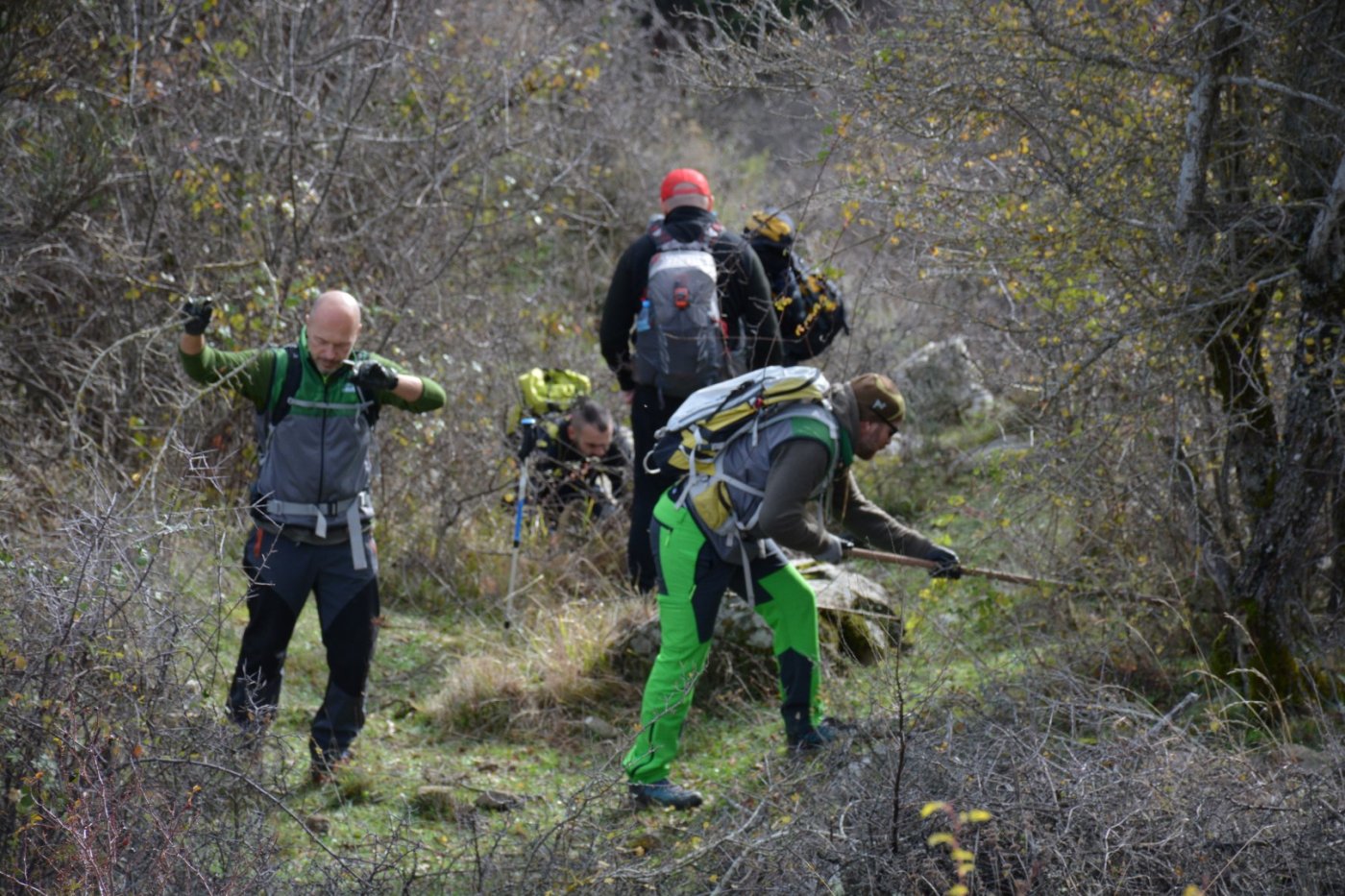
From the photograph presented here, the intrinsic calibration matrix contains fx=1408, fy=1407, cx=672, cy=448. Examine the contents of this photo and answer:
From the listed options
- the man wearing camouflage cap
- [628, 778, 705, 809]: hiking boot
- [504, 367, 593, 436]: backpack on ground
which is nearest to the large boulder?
[504, 367, 593, 436]: backpack on ground

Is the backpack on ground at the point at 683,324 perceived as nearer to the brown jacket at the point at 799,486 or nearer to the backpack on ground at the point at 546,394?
the brown jacket at the point at 799,486

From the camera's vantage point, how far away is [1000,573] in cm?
588

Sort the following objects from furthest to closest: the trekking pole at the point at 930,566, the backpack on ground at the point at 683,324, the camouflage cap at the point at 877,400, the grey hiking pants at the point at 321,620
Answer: the backpack on ground at the point at 683,324, the trekking pole at the point at 930,566, the grey hiking pants at the point at 321,620, the camouflage cap at the point at 877,400

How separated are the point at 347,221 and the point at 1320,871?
24.4 feet

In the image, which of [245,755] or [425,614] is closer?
[245,755]

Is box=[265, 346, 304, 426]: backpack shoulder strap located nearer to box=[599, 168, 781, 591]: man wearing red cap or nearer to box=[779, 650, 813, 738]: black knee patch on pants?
box=[599, 168, 781, 591]: man wearing red cap

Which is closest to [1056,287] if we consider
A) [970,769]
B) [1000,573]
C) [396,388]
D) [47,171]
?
[1000,573]

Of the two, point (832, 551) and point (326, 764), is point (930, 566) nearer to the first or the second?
point (832, 551)

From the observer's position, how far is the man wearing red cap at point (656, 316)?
6707mm

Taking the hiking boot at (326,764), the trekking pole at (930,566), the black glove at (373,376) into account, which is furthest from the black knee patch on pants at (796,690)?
the black glove at (373,376)

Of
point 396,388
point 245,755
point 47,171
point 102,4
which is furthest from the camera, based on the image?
point 102,4

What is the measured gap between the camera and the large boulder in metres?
10.0

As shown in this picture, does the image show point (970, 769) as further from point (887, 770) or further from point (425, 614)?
point (425, 614)

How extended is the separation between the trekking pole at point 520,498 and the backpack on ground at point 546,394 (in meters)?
0.28
